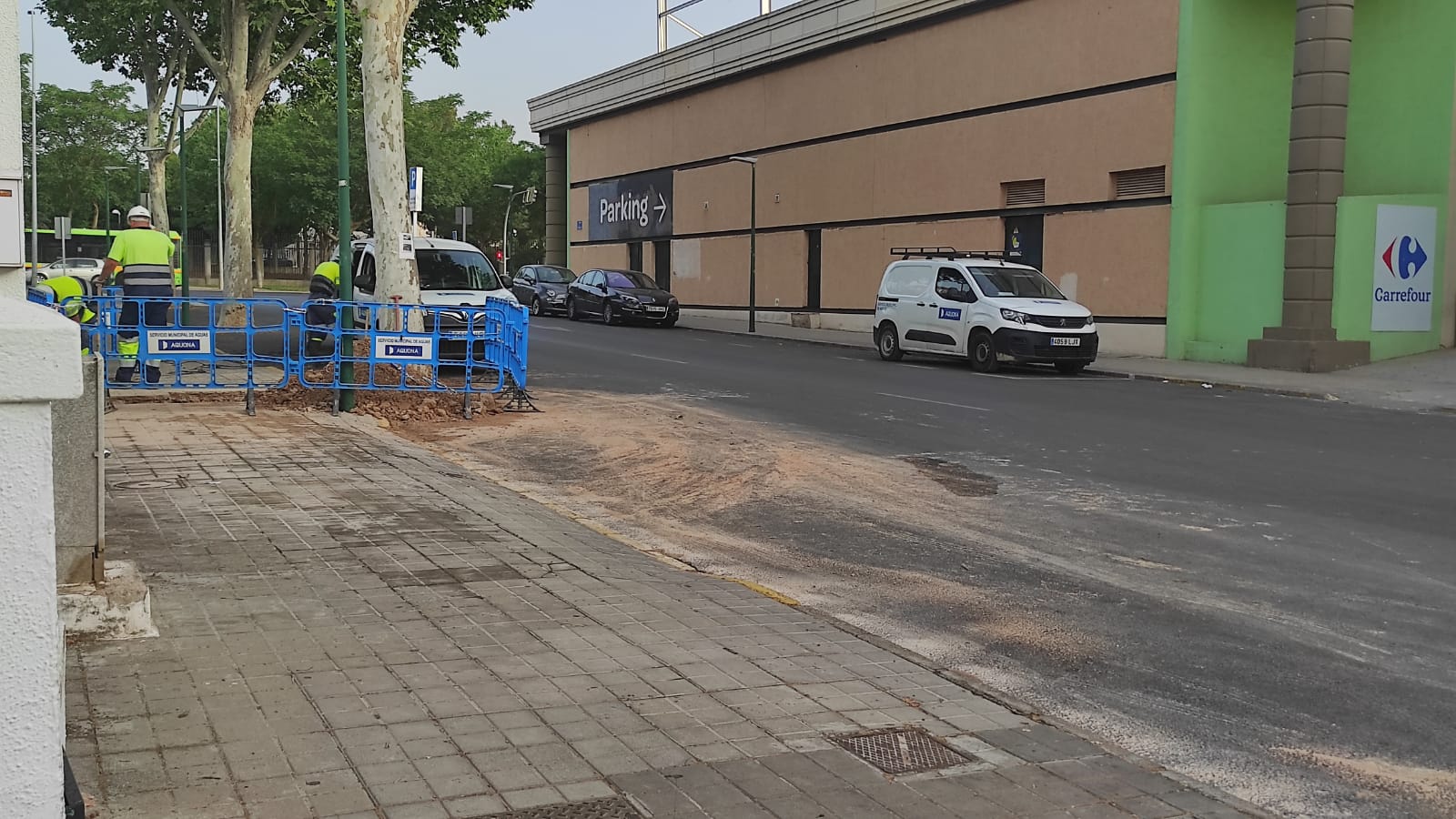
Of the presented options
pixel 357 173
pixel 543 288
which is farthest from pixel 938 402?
pixel 357 173

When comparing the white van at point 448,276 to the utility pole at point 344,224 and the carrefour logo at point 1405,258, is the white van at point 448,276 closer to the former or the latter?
the utility pole at point 344,224

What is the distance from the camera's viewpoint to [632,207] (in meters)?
47.2

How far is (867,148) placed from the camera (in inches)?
1344

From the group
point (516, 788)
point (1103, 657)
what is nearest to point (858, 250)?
point (1103, 657)

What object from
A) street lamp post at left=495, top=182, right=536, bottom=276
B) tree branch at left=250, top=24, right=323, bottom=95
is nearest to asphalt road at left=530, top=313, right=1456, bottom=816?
tree branch at left=250, top=24, right=323, bottom=95

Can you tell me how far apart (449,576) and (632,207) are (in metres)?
41.3

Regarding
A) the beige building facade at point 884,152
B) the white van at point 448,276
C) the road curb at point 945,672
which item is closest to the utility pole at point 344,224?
the white van at point 448,276

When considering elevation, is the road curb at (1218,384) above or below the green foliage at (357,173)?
below

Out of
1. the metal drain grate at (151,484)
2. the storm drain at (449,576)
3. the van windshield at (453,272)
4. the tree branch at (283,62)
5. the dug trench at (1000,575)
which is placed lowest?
the dug trench at (1000,575)

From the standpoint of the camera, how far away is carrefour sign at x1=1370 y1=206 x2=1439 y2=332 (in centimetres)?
2219

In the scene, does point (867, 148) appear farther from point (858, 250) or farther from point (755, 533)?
point (755, 533)

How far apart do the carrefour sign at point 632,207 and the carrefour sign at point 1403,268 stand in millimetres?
26169

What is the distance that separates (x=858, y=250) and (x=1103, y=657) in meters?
29.2

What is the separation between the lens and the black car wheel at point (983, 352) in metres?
21.7
